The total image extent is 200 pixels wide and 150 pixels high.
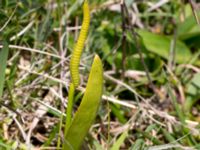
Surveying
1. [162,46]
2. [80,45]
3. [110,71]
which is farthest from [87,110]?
[162,46]

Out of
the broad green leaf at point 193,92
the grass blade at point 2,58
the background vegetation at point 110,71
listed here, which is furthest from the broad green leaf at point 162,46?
the grass blade at point 2,58

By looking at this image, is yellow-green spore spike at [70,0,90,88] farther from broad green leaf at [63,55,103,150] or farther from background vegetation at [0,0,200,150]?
background vegetation at [0,0,200,150]

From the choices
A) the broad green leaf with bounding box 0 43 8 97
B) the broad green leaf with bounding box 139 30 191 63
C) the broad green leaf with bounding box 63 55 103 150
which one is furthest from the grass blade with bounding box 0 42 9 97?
the broad green leaf with bounding box 139 30 191 63

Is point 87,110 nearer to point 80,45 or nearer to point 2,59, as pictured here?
point 80,45

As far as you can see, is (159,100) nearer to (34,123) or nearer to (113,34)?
(113,34)

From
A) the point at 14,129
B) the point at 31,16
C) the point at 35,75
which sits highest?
the point at 31,16

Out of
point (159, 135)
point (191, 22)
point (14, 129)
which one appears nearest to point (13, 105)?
point (14, 129)

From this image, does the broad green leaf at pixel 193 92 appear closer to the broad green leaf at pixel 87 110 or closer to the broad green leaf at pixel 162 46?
the broad green leaf at pixel 162 46

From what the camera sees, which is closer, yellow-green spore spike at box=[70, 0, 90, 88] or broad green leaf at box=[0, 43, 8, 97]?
yellow-green spore spike at box=[70, 0, 90, 88]
